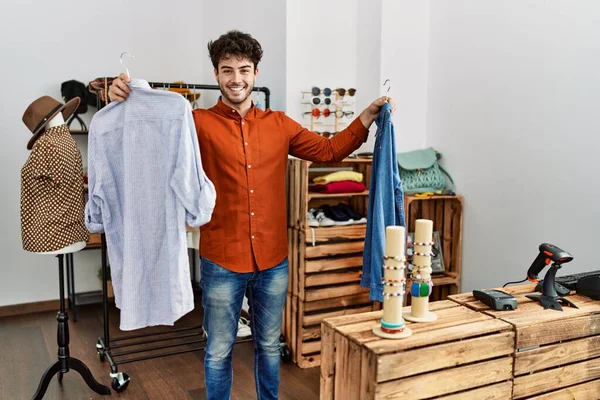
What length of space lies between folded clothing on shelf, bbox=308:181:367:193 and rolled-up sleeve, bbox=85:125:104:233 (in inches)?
56.4

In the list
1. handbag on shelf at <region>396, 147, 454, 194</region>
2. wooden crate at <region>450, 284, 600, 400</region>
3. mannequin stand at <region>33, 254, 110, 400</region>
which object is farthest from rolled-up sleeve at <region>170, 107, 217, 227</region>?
handbag on shelf at <region>396, 147, 454, 194</region>

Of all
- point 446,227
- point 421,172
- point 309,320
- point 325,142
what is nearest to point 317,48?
point 421,172

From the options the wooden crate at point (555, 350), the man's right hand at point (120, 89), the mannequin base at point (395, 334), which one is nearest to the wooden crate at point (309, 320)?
the wooden crate at point (555, 350)

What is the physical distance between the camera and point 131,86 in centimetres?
217

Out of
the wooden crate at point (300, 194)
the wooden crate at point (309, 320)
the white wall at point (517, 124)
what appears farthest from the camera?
the wooden crate at point (309, 320)

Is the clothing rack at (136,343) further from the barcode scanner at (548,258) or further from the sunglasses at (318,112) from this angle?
the barcode scanner at (548,258)

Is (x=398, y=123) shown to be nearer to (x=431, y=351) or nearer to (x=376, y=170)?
(x=376, y=170)

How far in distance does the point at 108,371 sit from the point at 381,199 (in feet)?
6.48

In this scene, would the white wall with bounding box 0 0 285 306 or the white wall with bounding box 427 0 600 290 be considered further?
the white wall with bounding box 0 0 285 306

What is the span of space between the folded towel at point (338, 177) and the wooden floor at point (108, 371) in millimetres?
1164

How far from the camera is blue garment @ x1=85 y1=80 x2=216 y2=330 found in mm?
2160

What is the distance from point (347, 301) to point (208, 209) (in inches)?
57.3

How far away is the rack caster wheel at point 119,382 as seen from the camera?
2879 mm

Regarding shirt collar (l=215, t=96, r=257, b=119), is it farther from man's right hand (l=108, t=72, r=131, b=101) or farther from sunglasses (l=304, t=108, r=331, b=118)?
sunglasses (l=304, t=108, r=331, b=118)
